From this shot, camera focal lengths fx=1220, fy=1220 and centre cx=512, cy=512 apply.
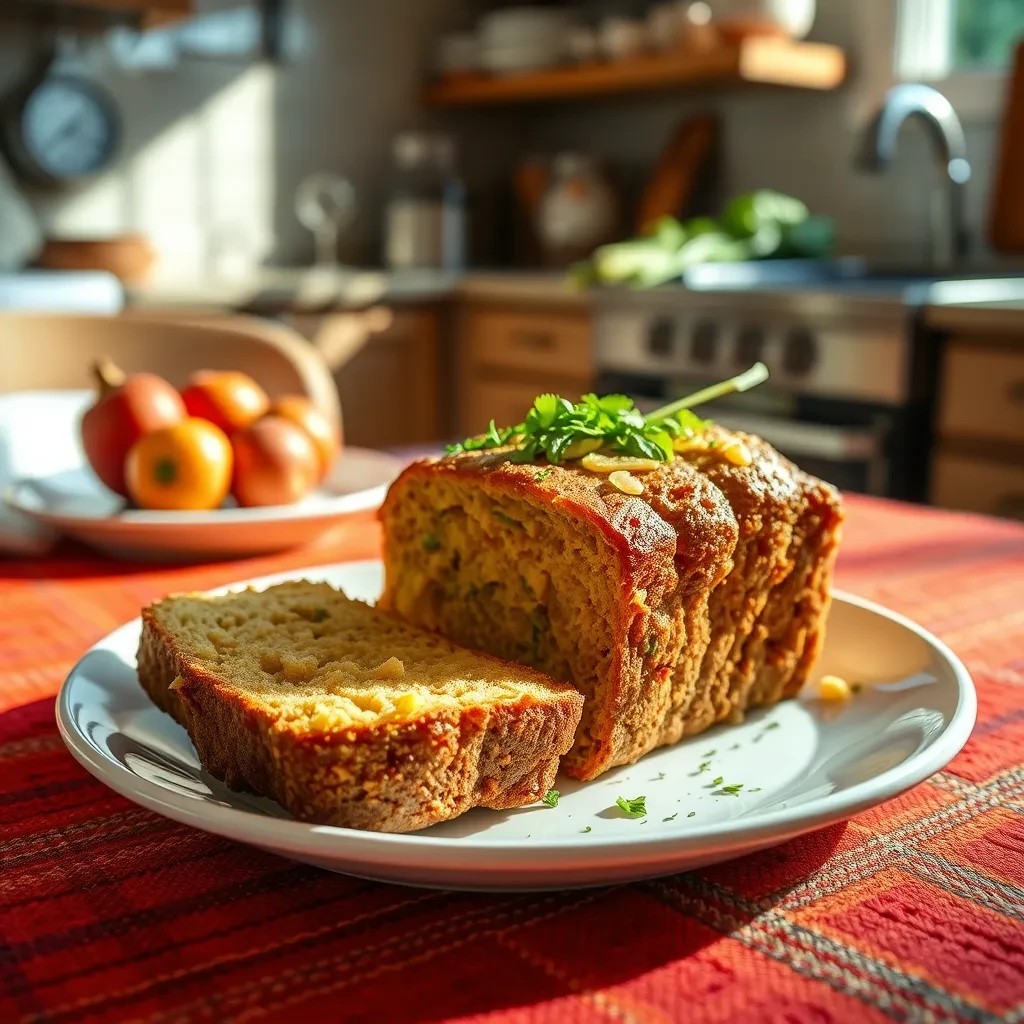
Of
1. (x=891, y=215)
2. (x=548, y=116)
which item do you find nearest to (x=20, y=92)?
(x=548, y=116)

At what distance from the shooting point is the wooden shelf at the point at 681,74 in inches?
136

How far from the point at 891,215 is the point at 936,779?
330 centimetres

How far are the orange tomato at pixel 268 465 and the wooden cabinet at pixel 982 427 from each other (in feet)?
5.86

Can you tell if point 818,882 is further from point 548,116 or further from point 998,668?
point 548,116

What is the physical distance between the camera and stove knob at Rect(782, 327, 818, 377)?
2.88 metres

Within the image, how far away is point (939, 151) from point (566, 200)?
4.46 ft

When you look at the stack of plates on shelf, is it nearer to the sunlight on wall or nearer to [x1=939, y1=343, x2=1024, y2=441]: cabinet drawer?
the sunlight on wall

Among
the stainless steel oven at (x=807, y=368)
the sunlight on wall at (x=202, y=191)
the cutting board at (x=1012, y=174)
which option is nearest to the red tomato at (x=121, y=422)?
the stainless steel oven at (x=807, y=368)

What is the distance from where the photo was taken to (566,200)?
4.26 m

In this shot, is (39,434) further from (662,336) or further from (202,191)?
(202,191)

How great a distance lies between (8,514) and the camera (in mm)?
1340

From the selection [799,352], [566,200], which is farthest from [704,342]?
[566,200]

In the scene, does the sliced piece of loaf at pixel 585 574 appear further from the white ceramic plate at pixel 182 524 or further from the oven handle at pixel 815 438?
the oven handle at pixel 815 438

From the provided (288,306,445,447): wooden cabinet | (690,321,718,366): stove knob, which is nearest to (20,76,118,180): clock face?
(288,306,445,447): wooden cabinet
